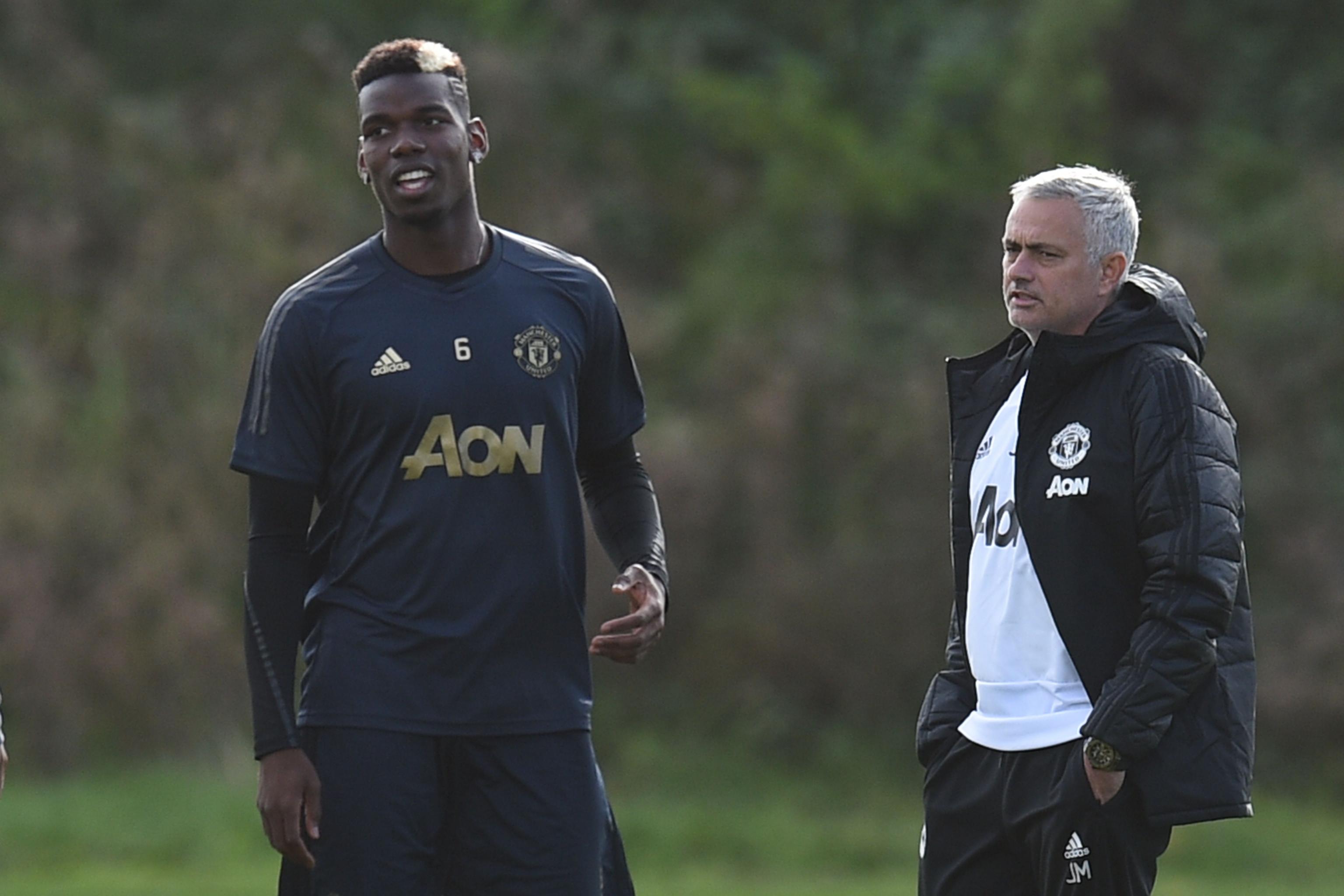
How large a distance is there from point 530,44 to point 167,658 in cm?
829

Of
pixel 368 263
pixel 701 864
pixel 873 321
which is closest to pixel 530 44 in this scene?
pixel 873 321

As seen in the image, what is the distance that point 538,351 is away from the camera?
4.76 meters

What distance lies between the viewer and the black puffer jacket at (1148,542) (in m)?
4.49

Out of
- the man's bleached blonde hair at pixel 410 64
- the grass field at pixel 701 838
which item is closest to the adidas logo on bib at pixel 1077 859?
the man's bleached blonde hair at pixel 410 64

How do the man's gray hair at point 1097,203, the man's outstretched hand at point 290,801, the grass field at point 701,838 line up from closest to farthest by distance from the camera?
the man's outstretched hand at point 290,801, the man's gray hair at point 1097,203, the grass field at point 701,838

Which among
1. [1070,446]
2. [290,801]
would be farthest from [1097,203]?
[290,801]

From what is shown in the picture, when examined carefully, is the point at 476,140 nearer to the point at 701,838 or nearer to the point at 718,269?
the point at 701,838

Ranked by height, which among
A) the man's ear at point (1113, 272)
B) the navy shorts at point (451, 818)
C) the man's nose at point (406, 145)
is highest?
the man's nose at point (406, 145)

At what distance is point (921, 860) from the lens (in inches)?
200

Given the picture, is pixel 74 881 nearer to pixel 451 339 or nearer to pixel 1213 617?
pixel 451 339

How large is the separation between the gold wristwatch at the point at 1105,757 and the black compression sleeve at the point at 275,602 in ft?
5.72

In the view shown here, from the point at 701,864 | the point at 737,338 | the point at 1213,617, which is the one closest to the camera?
the point at 1213,617

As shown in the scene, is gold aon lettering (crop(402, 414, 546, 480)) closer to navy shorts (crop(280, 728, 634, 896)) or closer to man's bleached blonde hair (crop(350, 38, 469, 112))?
navy shorts (crop(280, 728, 634, 896))

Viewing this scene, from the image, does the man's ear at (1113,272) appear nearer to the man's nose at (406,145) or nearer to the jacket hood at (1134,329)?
the jacket hood at (1134,329)
